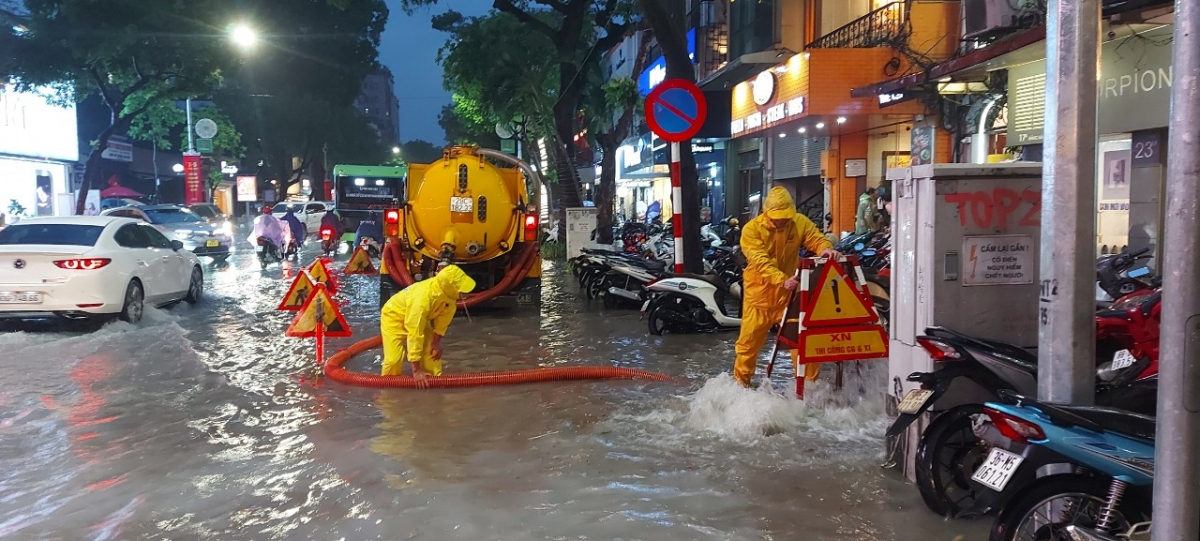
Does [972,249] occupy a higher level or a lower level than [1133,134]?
lower

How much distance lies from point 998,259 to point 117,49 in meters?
23.1

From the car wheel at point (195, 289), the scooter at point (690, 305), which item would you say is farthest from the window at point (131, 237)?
the scooter at point (690, 305)

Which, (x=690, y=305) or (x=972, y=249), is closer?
(x=972, y=249)

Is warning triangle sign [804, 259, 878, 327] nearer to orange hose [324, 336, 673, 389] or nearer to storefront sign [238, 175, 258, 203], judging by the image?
orange hose [324, 336, 673, 389]

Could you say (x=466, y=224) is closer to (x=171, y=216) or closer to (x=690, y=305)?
(x=690, y=305)

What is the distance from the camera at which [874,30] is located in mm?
16609

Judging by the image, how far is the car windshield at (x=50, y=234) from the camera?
10.4m

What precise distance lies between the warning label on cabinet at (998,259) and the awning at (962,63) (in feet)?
17.4

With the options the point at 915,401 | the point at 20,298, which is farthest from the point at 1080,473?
the point at 20,298

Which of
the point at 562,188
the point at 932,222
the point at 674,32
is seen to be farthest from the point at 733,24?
the point at 932,222

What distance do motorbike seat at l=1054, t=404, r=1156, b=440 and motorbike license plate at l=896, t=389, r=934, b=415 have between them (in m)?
0.77

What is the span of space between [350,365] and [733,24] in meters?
17.8

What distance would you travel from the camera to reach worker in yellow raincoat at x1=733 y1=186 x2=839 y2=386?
6.38 meters

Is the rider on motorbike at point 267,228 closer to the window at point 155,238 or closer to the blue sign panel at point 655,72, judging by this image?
the window at point 155,238
